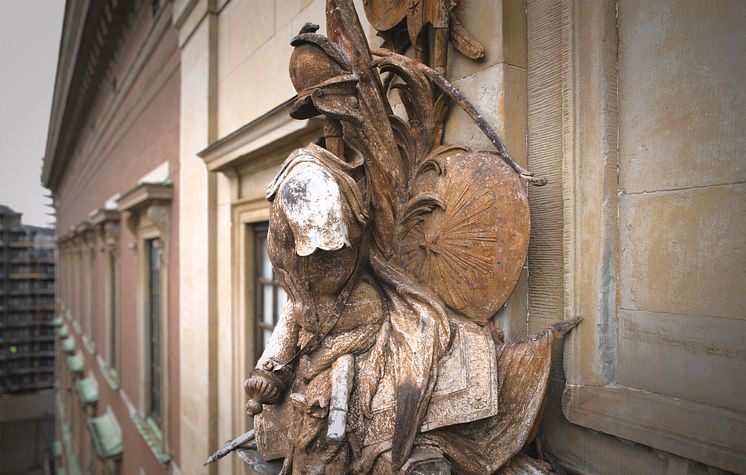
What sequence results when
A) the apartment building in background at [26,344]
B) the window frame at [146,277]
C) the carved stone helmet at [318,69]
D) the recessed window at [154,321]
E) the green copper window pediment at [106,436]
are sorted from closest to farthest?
the carved stone helmet at [318,69] → the window frame at [146,277] → the recessed window at [154,321] → the green copper window pediment at [106,436] → the apartment building in background at [26,344]

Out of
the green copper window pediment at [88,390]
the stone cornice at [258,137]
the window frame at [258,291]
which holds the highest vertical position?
the stone cornice at [258,137]

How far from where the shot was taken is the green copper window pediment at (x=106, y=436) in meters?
6.80

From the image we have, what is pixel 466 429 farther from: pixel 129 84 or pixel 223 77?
pixel 129 84

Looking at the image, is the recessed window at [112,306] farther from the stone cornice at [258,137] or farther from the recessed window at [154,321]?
the stone cornice at [258,137]

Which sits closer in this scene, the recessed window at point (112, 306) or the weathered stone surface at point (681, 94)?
the weathered stone surface at point (681, 94)

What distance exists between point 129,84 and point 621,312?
23.5 feet

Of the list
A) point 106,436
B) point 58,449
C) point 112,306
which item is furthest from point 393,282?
point 58,449

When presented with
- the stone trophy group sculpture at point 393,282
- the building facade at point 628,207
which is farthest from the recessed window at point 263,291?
the stone trophy group sculpture at point 393,282

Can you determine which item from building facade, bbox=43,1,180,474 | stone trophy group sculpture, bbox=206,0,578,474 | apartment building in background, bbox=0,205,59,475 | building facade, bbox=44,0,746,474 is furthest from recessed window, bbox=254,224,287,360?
apartment building in background, bbox=0,205,59,475

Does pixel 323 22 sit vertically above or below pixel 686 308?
above

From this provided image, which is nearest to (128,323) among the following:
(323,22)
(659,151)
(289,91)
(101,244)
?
(101,244)

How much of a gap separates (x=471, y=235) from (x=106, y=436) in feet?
26.4

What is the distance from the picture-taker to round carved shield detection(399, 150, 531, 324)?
3.86ft

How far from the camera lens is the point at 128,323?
23.0ft
